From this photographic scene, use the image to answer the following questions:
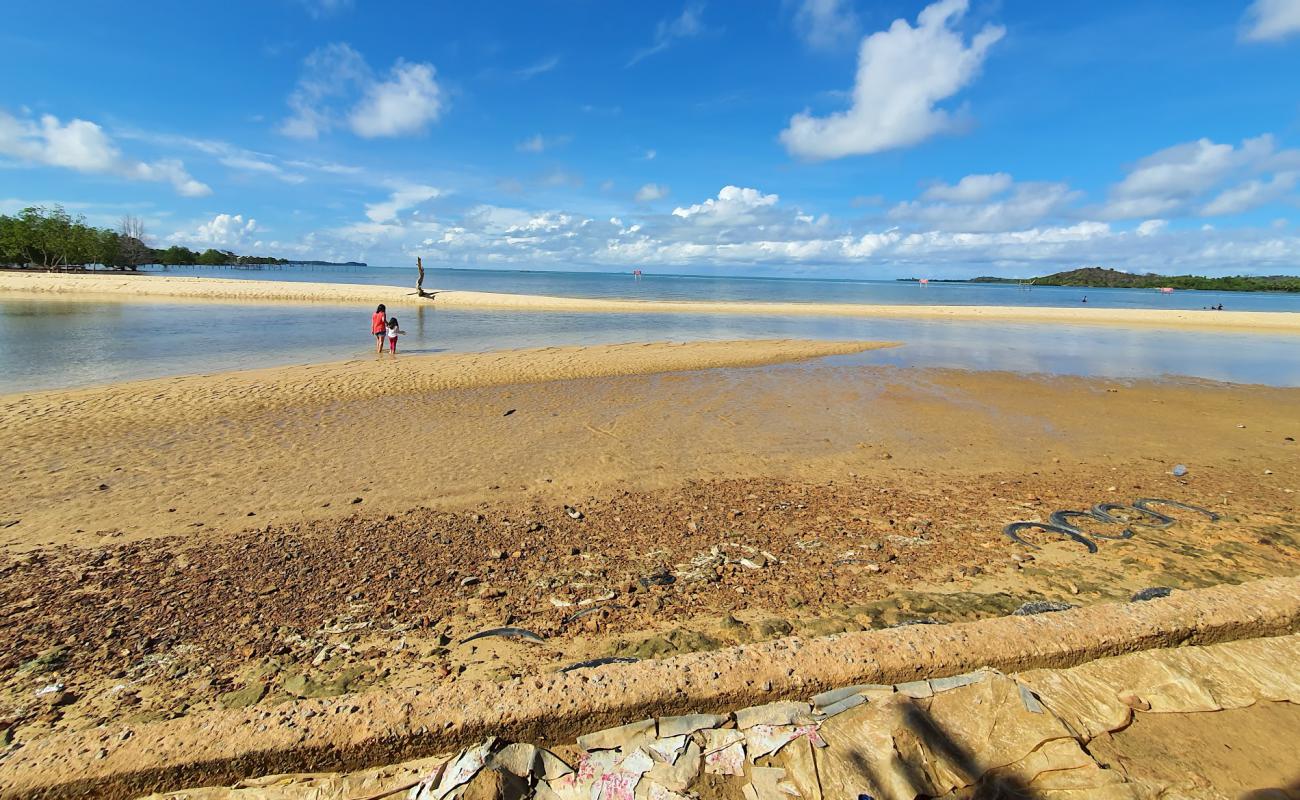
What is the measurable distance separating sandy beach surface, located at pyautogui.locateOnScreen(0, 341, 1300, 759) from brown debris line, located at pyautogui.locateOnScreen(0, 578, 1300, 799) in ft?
1.89

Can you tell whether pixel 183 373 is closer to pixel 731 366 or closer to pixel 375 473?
pixel 375 473

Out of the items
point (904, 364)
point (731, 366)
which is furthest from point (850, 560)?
point (904, 364)

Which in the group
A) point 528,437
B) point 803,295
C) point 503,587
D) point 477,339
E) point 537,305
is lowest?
point 503,587

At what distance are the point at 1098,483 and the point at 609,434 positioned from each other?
19.8 feet

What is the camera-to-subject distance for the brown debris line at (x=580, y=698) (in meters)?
2.24

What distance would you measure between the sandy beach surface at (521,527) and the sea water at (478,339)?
513cm

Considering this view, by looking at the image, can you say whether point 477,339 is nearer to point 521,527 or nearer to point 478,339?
point 478,339

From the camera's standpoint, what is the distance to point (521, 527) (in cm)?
520

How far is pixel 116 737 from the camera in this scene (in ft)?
7.52

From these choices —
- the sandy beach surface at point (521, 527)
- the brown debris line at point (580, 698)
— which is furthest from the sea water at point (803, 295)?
the brown debris line at point (580, 698)

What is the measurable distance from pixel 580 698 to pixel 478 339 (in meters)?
19.5

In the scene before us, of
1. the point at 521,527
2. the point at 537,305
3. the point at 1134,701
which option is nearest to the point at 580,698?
the point at 1134,701

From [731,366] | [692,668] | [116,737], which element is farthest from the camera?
[731,366]

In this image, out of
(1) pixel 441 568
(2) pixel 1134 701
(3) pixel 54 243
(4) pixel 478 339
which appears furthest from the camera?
(3) pixel 54 243
